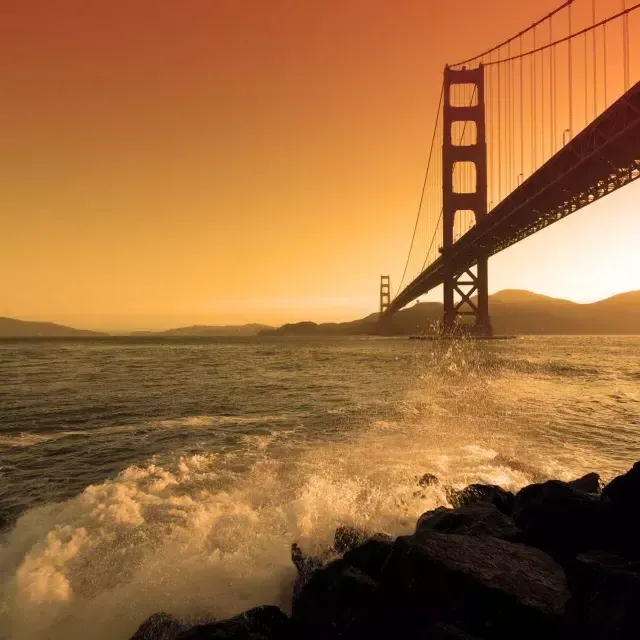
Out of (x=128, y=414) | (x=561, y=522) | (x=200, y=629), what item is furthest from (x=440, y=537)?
(x=128, y=414)

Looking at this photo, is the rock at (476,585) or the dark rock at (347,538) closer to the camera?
the rock at (476,585)

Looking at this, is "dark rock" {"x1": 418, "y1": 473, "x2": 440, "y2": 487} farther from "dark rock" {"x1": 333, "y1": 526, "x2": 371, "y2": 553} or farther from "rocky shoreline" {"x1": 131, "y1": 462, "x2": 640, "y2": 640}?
"rocky shoreline" {"x1": 131, "y1": 462, "x2": 640, "y2": 640}

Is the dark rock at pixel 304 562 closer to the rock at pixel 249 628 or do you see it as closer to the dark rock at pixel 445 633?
the rock at pixel 249 628

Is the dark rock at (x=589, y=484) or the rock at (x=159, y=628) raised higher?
the dark rock at (x=589, y=484)

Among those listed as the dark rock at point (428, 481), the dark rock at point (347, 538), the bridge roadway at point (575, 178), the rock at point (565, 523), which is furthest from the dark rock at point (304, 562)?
the bridge roadway at point (575, 178)

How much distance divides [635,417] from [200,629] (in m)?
15.6

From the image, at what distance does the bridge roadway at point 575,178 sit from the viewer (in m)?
21.4

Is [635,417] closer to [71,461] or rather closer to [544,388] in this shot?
[544,388]

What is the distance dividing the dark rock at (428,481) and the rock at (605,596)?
11.9ft

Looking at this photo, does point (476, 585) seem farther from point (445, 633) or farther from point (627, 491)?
point (627, 491)

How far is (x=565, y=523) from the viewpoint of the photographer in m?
5.12

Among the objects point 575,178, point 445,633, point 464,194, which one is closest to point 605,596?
point 445,633

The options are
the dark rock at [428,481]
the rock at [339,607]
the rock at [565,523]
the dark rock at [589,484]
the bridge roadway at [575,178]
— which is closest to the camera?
the rock at [339,607]

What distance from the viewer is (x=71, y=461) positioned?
408 inches
